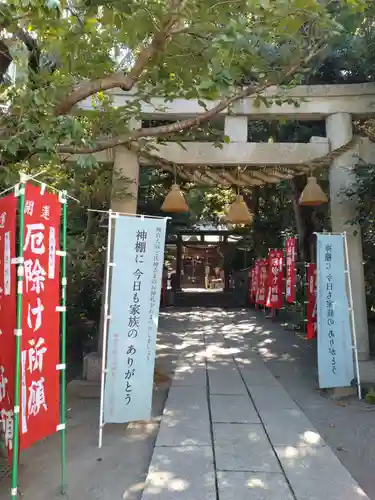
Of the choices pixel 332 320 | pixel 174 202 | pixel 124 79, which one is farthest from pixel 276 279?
pixel 124 79

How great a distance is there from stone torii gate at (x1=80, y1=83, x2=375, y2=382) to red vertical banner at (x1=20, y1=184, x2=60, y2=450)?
341 cm

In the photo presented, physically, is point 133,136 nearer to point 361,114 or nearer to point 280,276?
point 361,114

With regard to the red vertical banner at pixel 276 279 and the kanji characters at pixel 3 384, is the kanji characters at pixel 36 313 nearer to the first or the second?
the kanji characters at pixel 3 384

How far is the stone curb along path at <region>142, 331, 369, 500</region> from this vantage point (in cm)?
334

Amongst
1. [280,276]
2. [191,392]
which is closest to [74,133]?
[191,392]

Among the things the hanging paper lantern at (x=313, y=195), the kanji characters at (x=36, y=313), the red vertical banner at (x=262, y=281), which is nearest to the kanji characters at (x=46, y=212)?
the kanji characters at (x=36, y=313)

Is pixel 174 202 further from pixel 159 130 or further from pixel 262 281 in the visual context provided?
pixel 262 281

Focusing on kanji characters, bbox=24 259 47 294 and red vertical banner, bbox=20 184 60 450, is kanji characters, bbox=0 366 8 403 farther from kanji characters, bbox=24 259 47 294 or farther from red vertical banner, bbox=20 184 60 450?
kanji characters, bbox=24 259 47 294

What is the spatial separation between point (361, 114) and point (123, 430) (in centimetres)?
553

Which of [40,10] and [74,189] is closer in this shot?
[40,10]

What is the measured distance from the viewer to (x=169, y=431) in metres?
4.56

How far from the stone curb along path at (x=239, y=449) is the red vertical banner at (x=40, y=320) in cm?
98

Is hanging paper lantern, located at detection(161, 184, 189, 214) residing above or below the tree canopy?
below

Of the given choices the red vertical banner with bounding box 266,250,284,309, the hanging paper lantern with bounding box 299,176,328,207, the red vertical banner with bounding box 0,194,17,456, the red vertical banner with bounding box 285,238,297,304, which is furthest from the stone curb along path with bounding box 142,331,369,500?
the red vertical banner with bounding box 266,250,284,309
